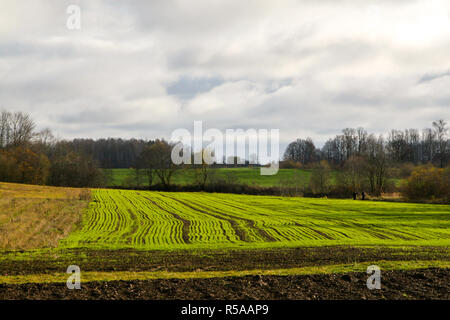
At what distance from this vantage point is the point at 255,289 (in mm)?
11305

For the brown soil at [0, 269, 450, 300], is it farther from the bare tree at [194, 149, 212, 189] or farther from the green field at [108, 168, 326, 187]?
the bare tree at [194, 149, 212, 189]

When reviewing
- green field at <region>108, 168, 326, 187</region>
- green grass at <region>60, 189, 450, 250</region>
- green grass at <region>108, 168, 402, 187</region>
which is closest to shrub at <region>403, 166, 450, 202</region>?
green grass at <region>108, 168, 402, 187</region>

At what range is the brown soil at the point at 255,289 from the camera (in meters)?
10.5

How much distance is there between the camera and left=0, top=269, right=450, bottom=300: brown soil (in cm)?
1055

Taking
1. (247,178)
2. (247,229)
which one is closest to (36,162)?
(247,178)

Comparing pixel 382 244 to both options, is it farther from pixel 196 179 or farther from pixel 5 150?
pixel 5 150

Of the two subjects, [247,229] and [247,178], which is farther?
[247,178]

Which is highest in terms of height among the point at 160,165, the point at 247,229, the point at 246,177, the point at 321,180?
the point at 160,165
